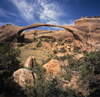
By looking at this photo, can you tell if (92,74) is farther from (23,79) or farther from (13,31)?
(13,31)

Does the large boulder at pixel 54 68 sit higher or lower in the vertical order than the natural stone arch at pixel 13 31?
lower

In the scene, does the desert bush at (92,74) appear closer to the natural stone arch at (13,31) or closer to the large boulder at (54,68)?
the large boulder at (54,68)

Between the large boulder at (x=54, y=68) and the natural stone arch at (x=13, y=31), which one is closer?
the large boulder at (x=54, y=68)

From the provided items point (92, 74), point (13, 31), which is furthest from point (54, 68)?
point (13, 31)

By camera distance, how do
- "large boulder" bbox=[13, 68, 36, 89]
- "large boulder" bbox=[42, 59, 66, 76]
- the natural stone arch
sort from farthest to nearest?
1. the natural stone arch
2. "large boulder" bbox=[42, 59, 66, 76]
3. "large boulder" bbox=[13, 68, 36, 89]

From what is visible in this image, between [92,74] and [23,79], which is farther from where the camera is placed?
[92,74]

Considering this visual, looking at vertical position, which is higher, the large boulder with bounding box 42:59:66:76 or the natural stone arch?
the natural stone arch

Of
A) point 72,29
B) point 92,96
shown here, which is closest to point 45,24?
point 72,29

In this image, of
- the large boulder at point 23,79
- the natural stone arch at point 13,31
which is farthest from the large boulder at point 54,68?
the natural stone arch at point 13,31

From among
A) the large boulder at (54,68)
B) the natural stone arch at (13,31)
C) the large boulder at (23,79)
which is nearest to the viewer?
the large boulder at (23,79)

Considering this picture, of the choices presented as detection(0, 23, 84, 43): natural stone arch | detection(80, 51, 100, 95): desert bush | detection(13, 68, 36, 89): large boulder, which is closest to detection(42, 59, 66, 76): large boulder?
detection(80, 51, 100, 95): desert bush

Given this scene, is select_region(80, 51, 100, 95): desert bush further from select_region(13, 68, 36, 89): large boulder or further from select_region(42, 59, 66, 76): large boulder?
select_region(13, 68, 36, 89): large boulder

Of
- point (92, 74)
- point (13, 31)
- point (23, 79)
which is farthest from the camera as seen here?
point (13, 31)

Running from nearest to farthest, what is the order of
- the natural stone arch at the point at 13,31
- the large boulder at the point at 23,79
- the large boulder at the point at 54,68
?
the large boulder at the point at 23,79
the large boulder at the point at 54,68
the natural stone arch at the point at 13,31
